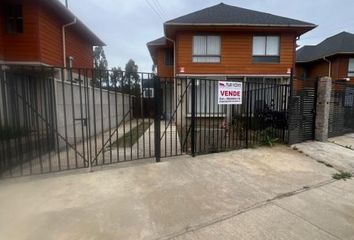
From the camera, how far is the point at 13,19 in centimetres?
975

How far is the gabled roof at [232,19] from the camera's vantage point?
13154 millimetres

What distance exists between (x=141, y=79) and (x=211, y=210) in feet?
10.3

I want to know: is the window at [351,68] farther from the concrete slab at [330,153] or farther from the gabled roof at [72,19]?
the gabled roof at [72,19]

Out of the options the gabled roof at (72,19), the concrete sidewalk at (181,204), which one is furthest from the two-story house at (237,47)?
the concrete sidewalk at (181,204)

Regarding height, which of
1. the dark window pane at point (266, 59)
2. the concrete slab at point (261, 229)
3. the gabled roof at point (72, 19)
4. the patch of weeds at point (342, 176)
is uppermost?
the gabled roof at point (72, 19)

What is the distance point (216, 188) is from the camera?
4.52 metres

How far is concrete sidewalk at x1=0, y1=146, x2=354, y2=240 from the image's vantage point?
3115 mm

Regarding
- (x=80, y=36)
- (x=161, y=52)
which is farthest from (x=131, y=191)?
(x=161, y=52)

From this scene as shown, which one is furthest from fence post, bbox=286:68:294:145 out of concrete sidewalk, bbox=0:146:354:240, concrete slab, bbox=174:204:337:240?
concrete slab, bbox=174:204:337:240

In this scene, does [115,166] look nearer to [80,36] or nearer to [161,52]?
[80,36]

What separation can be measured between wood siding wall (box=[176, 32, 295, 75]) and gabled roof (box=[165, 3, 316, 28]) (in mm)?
649

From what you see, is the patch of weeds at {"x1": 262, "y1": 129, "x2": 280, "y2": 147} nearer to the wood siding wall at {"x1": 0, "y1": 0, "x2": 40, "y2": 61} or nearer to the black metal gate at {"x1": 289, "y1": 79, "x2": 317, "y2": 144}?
the black metal gate at {"x1": 289, "y1": 79, "x2": 317, "y2": 144}

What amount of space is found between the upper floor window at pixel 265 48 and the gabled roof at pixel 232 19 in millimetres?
857

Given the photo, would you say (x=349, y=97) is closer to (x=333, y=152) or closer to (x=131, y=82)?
(x=333, y=152)
